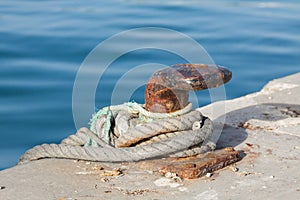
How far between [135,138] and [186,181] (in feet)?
1.33

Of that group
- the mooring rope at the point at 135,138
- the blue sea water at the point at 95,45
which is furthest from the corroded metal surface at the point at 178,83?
the blue sea water at the point at 95,45

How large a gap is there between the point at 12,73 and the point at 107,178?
11.4 feet

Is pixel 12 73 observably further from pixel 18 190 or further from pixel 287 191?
pixel 287 191

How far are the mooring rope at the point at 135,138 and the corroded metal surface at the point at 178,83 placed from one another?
0.15 ft

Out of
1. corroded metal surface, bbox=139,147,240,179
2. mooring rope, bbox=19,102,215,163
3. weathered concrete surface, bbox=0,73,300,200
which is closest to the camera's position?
weathered concrete surface, bbox=0,73,300,200

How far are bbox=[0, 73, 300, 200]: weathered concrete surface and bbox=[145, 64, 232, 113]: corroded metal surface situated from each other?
1.14 ft

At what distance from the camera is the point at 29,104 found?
221 inches

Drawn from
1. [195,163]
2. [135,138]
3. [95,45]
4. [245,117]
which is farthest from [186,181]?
[95,45]

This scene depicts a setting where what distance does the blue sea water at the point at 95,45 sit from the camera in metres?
5.42

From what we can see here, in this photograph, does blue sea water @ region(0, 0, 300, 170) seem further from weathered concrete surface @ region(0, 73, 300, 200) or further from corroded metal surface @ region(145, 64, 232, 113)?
corroded metal surface @ region(145, 64, 232, 113)

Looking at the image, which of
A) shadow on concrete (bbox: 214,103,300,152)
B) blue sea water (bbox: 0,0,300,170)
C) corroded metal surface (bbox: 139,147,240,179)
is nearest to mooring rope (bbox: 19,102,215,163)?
corroded metal surface (bbox: 139,147,240,179)

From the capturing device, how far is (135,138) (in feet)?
10.7

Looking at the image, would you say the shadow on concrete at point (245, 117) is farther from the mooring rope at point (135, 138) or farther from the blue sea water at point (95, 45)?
the blue sea water at point (95, 45)

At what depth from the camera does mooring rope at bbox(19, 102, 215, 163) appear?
321cm
